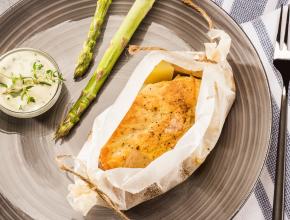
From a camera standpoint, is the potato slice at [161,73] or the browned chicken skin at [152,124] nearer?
the browned chicken skin at [152,124]

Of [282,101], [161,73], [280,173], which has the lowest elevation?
[280,173]

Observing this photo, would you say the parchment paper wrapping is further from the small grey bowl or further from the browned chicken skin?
the small grey bowl

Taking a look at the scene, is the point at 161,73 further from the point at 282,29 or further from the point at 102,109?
the point at 282,29

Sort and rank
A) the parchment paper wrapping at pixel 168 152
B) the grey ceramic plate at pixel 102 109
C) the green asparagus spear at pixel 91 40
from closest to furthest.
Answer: the parchment paper wrapping at pixel 168 152
the grey ceramic plate at pixel 102 109
the green asparagus spear at pixel 91 40

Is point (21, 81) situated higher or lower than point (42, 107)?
higher

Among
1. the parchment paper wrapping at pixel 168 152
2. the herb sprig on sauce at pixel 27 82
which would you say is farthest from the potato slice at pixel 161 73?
the herb sprig on sauce at pixel 27 82

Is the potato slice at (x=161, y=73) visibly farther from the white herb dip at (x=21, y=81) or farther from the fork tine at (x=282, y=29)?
the fork tine at (x=282, y=29)

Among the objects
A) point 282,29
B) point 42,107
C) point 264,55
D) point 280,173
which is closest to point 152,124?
point 42,107

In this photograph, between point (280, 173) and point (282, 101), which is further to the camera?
point (282, 101)
